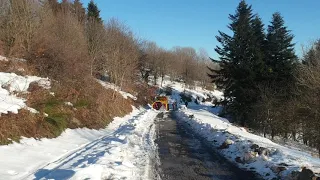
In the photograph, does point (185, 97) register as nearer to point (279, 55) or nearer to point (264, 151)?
point (279, 55)

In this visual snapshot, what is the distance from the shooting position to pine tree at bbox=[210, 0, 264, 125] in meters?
38.2

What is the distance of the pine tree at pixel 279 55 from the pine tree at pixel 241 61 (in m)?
1.52

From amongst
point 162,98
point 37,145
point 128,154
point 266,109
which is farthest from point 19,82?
point 162,98

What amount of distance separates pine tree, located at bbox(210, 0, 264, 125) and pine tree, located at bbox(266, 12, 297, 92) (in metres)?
1.52

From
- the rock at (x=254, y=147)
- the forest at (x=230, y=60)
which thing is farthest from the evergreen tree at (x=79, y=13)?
the rock at (x=254, y=147)

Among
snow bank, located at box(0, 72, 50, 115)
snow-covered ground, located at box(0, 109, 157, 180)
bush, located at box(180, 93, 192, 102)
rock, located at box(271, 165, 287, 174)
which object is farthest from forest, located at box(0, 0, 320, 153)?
bush, located at box(180, 93, 192, 102)

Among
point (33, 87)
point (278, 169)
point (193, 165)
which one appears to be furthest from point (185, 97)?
point (278, 169)

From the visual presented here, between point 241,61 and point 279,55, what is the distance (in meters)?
4.80

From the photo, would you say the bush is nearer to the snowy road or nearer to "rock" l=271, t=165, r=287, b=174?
the snowy road

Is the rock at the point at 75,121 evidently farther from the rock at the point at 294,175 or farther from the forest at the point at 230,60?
the rock at the point at 294,175

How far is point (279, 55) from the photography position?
40.5 metres

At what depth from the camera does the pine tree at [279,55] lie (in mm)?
38156

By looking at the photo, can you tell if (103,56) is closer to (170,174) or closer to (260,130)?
(260,130)

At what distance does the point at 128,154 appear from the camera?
1117 cm
